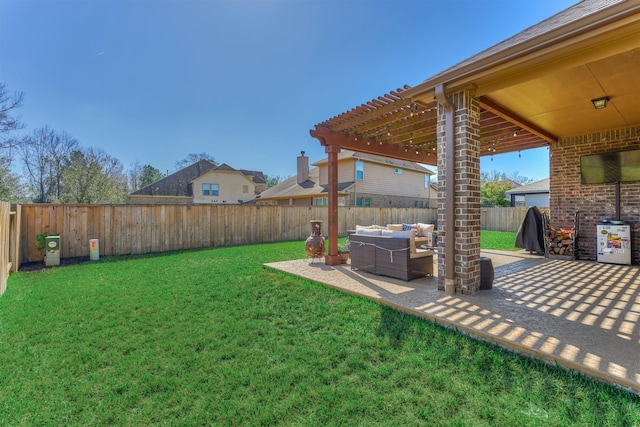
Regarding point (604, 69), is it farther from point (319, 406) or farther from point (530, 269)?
point (319, 406)

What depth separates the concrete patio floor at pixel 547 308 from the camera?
2.24 meters

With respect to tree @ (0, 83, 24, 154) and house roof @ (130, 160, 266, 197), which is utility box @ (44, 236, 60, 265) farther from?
house roof @ (130, 160, 266, 197)

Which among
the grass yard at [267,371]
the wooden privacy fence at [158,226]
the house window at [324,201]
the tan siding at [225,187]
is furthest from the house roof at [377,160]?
the grass yard at [267,371]

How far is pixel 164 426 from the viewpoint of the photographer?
73.9 inches

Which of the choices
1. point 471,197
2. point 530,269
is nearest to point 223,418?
point 471,197

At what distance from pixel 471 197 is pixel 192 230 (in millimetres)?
9323

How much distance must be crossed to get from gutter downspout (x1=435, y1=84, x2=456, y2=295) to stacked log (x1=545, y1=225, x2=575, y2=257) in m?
5.01

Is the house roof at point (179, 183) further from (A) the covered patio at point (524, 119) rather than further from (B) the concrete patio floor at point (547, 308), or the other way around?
(B) the concrete patio floor at point (547, 308)

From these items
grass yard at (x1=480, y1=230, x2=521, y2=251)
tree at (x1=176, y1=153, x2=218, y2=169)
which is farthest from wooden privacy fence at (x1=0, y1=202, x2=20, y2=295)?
tree at (x1=176, y1=153, x2=218, y2=169)

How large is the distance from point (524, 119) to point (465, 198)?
10.7 ft

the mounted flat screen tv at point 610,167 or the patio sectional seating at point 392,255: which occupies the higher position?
the mounted flat screen tv at point 610,167

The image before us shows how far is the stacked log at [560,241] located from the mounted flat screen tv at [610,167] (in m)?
1.28

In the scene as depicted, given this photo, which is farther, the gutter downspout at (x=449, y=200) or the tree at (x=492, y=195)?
the tree at (x=492, y=195)

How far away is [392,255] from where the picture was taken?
4965 mm
